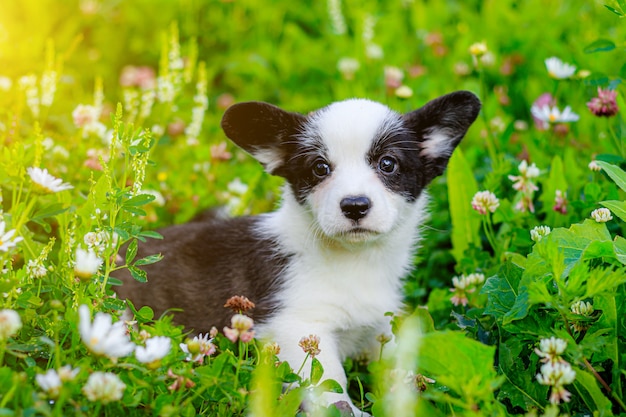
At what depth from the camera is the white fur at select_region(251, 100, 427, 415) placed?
319 cm

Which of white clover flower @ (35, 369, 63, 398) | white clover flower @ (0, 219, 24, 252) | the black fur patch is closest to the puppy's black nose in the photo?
the black fur patch

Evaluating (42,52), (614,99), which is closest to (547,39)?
(614,99)

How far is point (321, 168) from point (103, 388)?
1629 mm

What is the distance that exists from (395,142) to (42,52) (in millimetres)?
3209

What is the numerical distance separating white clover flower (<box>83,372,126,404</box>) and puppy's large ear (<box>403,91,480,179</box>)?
198 cm

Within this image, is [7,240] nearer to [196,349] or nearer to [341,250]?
[196,349]

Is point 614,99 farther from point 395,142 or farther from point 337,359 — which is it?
point 337,359

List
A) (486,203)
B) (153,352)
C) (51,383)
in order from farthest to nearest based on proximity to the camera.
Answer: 1. (486,203)
2. (153,352)
3. (51,383)

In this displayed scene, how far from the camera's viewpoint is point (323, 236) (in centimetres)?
346

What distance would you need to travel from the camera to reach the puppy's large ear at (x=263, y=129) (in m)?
3.42

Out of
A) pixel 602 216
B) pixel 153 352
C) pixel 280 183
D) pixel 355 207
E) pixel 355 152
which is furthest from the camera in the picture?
pixel 280 183

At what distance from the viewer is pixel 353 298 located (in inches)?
134

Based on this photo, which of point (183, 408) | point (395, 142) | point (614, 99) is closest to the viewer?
point (183, 408)

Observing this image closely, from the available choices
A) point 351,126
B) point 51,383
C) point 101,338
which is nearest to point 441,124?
point 351,126
